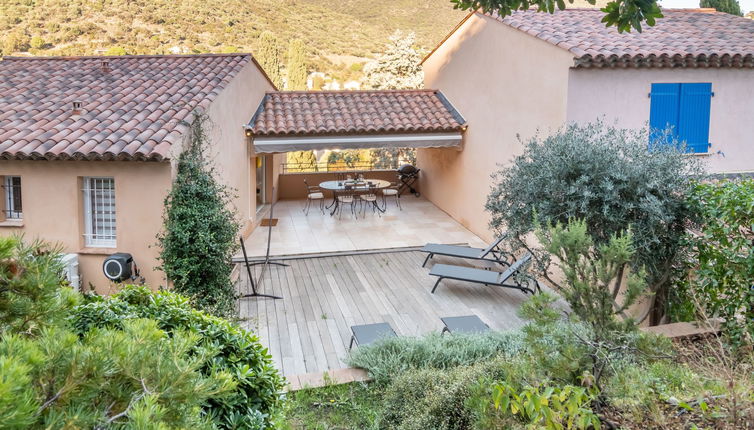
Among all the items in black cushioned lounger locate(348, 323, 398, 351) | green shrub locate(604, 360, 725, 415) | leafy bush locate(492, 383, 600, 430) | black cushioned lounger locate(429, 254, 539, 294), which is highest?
leafy bush locate(492, 383, 600, 430)

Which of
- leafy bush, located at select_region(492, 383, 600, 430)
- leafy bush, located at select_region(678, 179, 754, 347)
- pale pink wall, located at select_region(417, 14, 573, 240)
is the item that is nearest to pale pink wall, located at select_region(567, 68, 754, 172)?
pale pink wall, located at select_region(417, 14, 573, 240)

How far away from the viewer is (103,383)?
2338 millimetres

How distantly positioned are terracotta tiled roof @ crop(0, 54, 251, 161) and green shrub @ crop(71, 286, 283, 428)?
249 inches

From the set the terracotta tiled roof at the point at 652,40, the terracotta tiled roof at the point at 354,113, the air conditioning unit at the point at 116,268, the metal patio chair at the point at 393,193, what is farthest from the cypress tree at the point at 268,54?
the air conditioning unit at the point at 116,268

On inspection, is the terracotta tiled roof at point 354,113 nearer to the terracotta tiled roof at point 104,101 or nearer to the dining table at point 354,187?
the terracotta tiled roof at point 104,101

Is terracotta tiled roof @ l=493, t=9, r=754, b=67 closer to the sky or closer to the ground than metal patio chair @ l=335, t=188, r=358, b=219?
closer to the sky

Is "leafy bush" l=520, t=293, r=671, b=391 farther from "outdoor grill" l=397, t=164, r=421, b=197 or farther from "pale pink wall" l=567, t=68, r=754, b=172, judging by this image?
"outdoor grill" l=397, t=164, r=421, b=197

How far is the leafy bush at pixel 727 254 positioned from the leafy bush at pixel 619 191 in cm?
43

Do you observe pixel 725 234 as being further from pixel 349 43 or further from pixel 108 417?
pixel 349 43

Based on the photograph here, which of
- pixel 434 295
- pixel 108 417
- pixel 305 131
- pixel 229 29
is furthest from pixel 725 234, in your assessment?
pixel 229 29

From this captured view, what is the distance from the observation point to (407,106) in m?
21.3

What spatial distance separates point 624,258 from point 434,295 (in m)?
7.95

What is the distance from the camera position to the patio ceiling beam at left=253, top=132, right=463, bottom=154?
62.6 feet

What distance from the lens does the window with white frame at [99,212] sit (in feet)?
40.4
